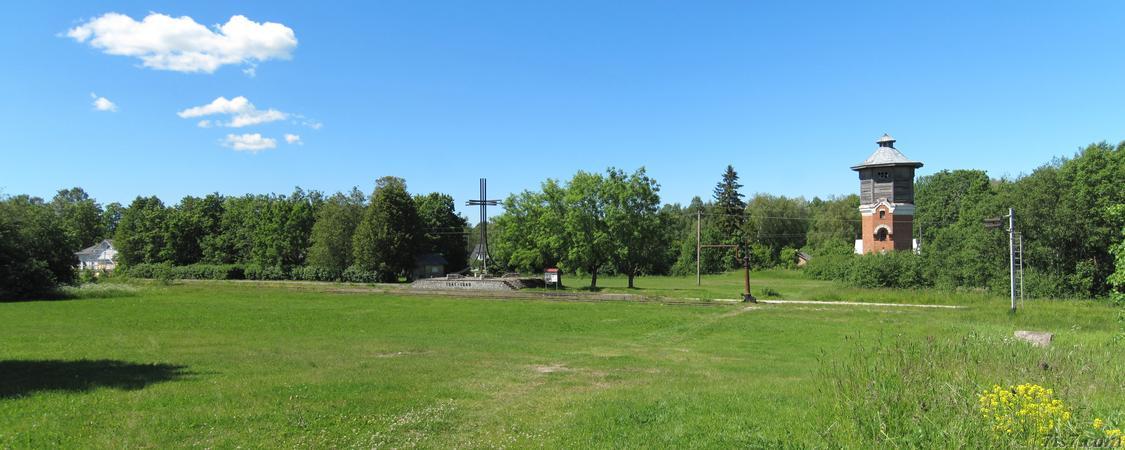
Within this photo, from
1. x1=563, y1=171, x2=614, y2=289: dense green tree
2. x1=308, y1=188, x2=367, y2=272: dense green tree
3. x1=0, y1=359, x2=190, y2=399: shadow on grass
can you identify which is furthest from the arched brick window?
x1=0, y1=359, x2=190, y2=399: shadow on grass

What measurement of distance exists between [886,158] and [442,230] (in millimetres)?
54325

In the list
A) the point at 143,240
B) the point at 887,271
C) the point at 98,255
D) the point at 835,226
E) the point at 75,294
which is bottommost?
the point at 75,294

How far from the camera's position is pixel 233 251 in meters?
85.8

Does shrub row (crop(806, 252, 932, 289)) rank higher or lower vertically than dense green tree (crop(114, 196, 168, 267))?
lower

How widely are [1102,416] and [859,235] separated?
311 feet

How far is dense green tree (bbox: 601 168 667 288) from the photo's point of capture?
5313 centimetres

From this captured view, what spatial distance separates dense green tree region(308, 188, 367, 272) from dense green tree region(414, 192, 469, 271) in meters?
10.2

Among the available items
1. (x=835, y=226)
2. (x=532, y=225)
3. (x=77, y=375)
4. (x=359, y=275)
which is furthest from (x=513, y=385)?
(x=835, y=226)

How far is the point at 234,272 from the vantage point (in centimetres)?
7781

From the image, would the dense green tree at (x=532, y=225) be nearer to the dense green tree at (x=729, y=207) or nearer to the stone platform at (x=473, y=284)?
the stone platform at (x=473, y=284)

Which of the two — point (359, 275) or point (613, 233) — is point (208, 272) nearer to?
point (359, 275)

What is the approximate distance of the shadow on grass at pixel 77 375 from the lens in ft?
37.4

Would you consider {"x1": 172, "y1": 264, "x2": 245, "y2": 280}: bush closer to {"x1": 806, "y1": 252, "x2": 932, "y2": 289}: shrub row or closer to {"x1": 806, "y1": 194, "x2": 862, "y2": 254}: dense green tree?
{"x1": 806, "y1": 252, "x2": 932, "y2": 289}: shrub row

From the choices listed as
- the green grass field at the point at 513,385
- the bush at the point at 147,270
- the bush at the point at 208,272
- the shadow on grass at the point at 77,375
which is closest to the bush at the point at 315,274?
the bush at the point at 208,272
